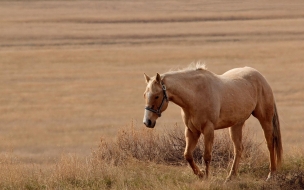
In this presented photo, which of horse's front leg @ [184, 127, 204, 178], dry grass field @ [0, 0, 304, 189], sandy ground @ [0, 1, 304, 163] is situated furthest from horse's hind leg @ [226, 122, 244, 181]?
sandy ground @ [0, 1, 304, 163]

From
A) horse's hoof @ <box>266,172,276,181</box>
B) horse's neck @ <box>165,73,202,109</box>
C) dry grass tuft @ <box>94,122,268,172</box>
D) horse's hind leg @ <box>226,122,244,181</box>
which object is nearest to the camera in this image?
horse's neck @ <box>165,73,202,109</box>

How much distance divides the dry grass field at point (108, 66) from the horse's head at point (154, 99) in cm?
81

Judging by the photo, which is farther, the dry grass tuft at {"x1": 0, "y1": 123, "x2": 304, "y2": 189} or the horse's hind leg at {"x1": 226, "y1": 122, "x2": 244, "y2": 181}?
the horse's hind leg at {"x1": 226, "y1": 122, "x2": 244, "y2": 181}

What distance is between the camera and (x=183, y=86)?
24.8 ft

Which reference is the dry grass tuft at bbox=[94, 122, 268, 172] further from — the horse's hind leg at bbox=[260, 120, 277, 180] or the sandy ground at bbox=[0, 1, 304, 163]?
the sandy ground at bbox=[0, 1, 304, 163]

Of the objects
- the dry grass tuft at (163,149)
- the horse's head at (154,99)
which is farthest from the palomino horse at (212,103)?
the dry grass tuft at (163,149)

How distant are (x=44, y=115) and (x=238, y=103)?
16.7 meters

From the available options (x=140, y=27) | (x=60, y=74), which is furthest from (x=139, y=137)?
(x=140, y=27)

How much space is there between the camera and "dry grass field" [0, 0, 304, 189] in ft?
51.6

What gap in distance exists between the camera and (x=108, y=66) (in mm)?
35656

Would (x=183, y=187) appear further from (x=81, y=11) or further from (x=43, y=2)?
(x=43, y=2)

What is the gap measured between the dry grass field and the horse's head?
0.81 metres

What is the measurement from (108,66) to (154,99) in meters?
28.6

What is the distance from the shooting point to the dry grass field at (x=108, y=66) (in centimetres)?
1572
